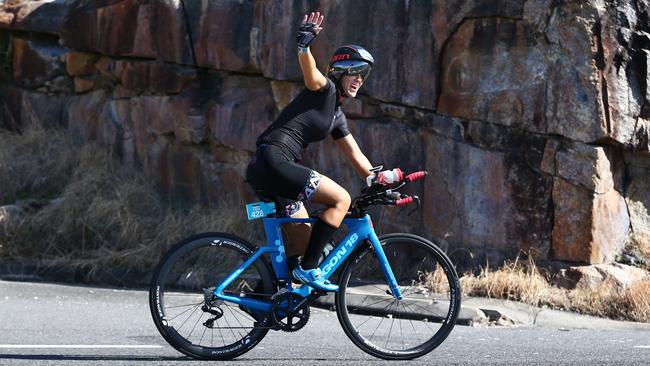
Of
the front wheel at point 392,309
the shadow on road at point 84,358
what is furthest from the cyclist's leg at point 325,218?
the shadow on road at point 84,358

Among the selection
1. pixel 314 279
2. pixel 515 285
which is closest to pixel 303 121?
pixel 314 279

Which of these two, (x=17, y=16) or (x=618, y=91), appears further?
(x=17, y=16)

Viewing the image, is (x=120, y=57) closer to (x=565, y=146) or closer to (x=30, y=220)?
(x=30, y=220)

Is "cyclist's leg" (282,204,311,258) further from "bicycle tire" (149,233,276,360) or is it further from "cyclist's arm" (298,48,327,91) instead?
"cyclist's arm" (298,48,327,91)

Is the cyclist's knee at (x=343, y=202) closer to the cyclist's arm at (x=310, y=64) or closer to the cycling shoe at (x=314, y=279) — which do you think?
the cycling shoe at (x=314, y=279)

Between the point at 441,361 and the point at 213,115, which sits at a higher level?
the point at 213,115

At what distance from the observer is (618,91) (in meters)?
10.3

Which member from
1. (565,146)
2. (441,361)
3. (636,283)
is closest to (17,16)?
(565,146)

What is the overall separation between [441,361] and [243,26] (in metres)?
6.53

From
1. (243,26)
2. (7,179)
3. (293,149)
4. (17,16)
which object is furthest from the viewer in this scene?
(17,16)

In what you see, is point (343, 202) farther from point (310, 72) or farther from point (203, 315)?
point (203, 315)

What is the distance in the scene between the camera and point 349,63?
646 cm

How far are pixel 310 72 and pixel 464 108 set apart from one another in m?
4.72

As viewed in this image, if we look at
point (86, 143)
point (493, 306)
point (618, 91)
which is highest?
point (618, 91)
